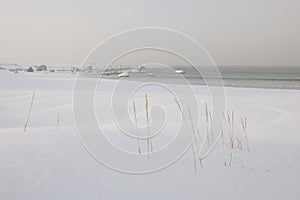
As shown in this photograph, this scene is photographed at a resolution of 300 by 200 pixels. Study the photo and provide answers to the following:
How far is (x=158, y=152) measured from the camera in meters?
2.53

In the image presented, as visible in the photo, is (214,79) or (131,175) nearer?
(131,175)

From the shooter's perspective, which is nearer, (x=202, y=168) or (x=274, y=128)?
(x=202, y=168)

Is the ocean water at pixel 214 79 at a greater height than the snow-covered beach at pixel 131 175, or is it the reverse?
the ocean water at pixel 214 79

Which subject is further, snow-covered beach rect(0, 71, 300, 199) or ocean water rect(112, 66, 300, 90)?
ocean water rect(112, 66, 300, 90)

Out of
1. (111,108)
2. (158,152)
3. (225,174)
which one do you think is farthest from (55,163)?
(111,108)

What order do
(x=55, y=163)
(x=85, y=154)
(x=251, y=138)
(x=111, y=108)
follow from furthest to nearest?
1. (x=111, y=108)
2. (x=251, y=138)
3. (x=85, y=154)
4. (x=55, y=163)

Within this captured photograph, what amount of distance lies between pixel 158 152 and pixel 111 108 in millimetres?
2904

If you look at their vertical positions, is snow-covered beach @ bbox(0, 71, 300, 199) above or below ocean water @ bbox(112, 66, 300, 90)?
below

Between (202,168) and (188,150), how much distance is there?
0.45 meters

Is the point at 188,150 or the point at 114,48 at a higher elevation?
the point at 114,48

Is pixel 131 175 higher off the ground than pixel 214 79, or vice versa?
pixel 214 79

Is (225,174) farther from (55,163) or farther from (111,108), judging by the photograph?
(111,108)

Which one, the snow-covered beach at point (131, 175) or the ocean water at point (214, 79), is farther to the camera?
the ocean water at point (214, 79)

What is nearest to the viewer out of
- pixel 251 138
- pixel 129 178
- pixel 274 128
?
pixel 129 178
